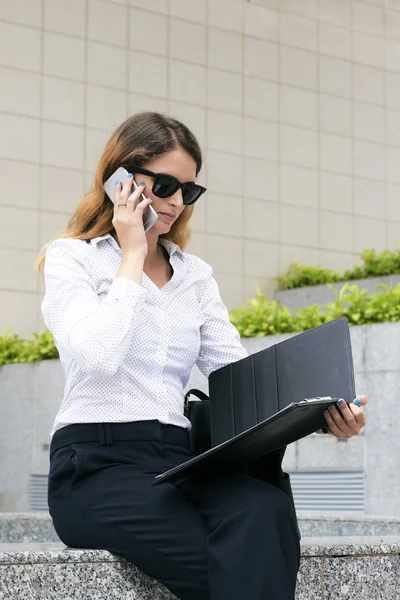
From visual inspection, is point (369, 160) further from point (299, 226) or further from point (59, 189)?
point (59, 189)

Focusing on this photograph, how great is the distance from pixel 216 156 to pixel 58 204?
1.92 m

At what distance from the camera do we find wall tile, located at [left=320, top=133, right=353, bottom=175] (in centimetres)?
1185

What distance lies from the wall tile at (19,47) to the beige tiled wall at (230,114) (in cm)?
1

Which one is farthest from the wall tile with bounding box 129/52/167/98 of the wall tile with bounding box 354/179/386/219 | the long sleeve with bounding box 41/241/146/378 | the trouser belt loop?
the trouser belt loop

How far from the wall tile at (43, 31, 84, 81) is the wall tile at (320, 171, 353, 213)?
3077 mm

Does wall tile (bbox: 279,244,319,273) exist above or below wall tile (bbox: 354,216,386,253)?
below

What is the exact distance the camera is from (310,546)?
274 centimetres

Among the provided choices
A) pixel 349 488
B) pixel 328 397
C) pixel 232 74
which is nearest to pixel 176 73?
pixel 232 74

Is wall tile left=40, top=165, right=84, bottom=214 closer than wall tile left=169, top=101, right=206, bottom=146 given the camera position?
Yes

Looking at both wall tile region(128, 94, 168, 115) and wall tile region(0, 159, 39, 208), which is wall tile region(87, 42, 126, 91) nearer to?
wall tile region(128, 94, 168, 115)

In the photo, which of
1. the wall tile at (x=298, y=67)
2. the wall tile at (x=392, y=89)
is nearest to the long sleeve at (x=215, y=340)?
the wall tile at (x=298, y=67)

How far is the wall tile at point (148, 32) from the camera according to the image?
10727mm

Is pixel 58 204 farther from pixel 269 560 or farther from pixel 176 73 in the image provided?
pixel 269 560

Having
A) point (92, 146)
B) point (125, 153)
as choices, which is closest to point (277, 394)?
point (125, 153)
